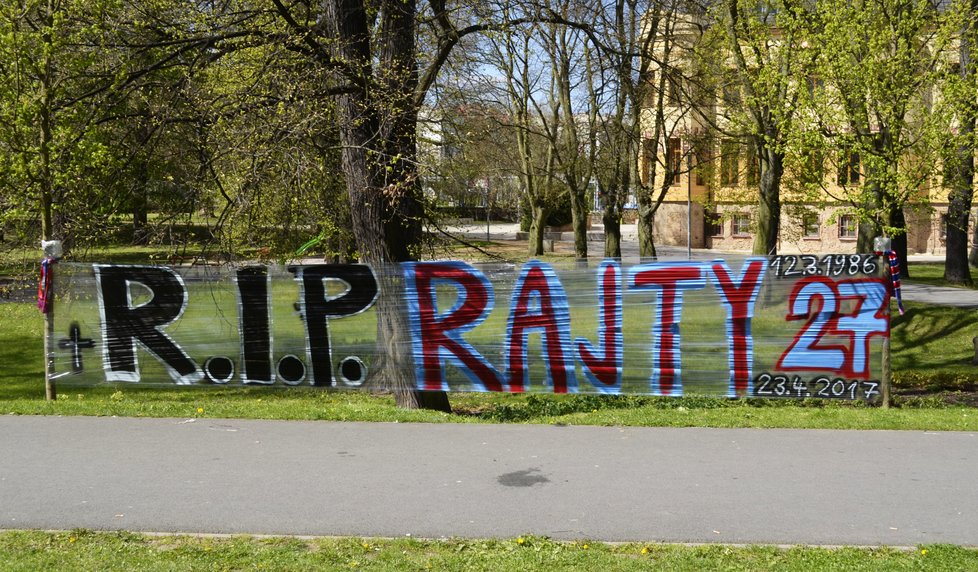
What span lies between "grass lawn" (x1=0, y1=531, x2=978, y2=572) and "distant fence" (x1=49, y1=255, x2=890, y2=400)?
16.7 ft

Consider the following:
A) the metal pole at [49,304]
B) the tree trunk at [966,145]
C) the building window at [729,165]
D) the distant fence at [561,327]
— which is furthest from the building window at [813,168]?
the metal pole at [49,304]

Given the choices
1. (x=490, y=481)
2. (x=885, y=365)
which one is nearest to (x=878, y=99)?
(x=885, y=365)

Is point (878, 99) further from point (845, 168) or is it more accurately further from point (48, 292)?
point (48, 292)

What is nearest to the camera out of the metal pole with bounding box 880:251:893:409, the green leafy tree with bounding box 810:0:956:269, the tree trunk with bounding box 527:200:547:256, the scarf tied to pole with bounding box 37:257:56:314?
the metal pole with bounding box 880:251:893:409

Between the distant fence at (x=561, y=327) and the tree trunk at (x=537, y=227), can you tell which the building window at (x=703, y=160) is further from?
the distant fence at (x=561, y=327)

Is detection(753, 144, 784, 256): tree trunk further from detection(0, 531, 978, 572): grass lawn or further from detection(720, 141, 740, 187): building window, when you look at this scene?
detection(0, 531, 978, 572): grass lawn

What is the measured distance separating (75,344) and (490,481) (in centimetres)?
679

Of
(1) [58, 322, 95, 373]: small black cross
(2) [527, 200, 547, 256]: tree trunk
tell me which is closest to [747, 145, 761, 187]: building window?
(2) [527, 200, 547, 256]: tree trunk

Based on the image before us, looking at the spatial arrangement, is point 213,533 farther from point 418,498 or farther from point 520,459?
point 520,459

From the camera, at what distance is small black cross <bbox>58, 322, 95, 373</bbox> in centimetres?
1177

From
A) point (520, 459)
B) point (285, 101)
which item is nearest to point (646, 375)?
point (520, 459)

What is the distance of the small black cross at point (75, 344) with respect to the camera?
38.6 feet

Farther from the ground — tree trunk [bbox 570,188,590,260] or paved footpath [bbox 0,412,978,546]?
tree trunk [bbox 570,188,590,260]

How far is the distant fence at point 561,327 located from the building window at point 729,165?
17.0m
